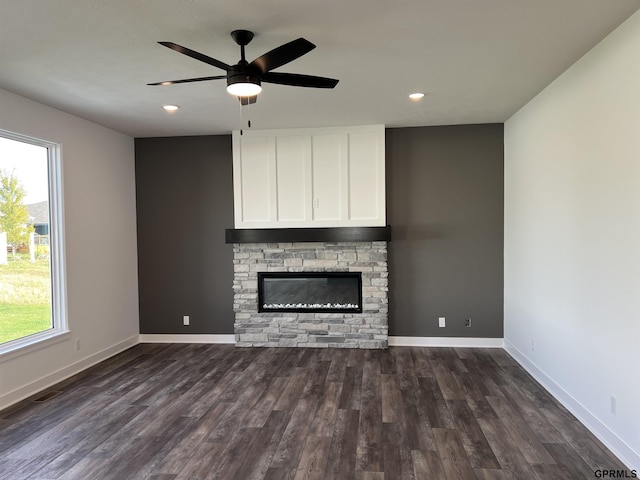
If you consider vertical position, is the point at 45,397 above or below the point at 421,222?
below

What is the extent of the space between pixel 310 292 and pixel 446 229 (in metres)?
1.82

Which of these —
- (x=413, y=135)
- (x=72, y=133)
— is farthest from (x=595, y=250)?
(x=72, y=133)

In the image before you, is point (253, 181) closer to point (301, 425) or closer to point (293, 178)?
point (293, 178)

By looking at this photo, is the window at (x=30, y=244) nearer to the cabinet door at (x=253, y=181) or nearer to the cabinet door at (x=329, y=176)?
the cabinet door at (x=253, y=181)

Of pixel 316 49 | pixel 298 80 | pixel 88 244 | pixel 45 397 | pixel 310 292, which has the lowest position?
pixel 45 397

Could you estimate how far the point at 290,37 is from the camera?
2.53 m

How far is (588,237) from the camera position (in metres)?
2.87

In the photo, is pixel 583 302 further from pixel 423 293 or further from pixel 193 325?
pixel 193 325

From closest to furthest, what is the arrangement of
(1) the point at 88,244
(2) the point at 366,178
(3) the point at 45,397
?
(3) the point at 45,397, (1) the point at 88,244, (2) the point at 366,178

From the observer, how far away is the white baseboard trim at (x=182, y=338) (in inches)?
207

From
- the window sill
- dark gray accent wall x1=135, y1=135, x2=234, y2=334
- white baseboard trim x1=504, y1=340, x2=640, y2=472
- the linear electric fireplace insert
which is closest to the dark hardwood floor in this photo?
white baseboard trim x1=504, y1=340, x2=640, y2=472

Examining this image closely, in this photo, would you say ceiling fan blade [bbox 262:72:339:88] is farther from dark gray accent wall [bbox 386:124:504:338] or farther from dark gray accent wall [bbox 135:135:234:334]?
dark gray accent wall [bbox 135:135:234:334]

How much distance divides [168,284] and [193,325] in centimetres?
63

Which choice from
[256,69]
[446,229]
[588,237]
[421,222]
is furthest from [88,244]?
[588,237]
